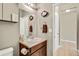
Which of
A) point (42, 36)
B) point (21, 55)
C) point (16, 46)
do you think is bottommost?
point (21, 55)

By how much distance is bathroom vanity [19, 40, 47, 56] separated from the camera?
4.47 ft

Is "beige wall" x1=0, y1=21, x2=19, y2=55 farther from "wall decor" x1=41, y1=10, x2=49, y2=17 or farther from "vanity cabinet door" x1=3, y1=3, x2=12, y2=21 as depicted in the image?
"wall decor" x1=41, y1=10, x2=49, y2=17

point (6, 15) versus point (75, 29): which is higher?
point (6, 15)

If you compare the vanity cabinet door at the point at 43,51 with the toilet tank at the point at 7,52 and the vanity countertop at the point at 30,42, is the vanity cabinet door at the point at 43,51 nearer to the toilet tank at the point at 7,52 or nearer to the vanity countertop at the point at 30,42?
the vanity countertop at the point at 30,42

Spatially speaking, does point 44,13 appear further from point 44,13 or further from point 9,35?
point 9,35

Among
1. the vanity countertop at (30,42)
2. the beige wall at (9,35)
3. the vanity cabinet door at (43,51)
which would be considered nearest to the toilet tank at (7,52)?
the beige wall at (9,35)

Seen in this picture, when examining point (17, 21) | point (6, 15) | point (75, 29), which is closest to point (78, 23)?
point (75, 29)

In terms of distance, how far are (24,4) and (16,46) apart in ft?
1.57

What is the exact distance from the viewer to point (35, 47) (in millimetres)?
1364

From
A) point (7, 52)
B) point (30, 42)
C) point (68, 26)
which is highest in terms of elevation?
point (68, 26)

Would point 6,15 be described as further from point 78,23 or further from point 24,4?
point 78,23

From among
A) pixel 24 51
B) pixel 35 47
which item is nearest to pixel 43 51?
pixel 35 47

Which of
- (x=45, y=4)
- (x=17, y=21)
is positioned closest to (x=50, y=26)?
(x=45, y=4)

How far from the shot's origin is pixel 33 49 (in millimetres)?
1368
